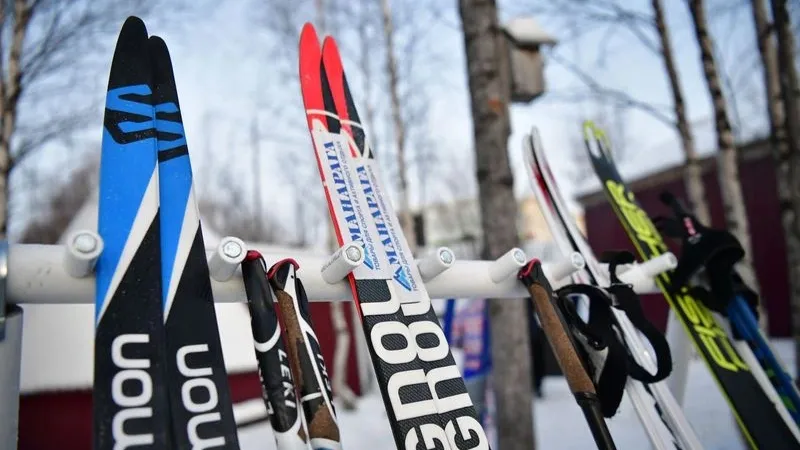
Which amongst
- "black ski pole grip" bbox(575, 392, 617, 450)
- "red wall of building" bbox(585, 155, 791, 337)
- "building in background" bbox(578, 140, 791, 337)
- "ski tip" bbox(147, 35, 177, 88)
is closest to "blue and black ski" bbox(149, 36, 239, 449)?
"ski tip" bbox(147, 35, 177, 88)

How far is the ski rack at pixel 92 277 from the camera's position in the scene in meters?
0.76

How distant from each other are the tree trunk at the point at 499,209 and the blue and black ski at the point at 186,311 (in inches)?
56.9

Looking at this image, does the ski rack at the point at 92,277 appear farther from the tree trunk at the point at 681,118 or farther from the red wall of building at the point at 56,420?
the tree trunk at the point at 681,118

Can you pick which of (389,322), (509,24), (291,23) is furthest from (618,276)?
(291,23)

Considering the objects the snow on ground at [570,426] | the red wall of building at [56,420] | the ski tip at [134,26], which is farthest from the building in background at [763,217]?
the ski tip at [134,26]

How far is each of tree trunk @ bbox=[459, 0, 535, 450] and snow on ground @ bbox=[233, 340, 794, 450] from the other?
356 mm

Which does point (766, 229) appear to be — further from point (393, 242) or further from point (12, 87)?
point (12, 87)

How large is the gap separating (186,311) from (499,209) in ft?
5.14

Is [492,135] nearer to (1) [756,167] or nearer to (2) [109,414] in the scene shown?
(2) [109,414]

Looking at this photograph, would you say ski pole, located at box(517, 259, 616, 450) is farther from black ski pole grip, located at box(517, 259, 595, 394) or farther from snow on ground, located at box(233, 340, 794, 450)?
snow on ground, located at box(233, 340, 794, 450)

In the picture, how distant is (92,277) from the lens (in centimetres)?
82

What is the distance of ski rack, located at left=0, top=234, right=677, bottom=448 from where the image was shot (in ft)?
2.48

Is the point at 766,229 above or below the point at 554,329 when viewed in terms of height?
above

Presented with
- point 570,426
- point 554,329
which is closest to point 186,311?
point 554,329
